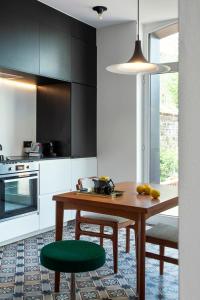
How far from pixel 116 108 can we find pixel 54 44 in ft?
4.00

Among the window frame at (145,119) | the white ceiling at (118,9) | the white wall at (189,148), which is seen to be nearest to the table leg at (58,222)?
the white wall at (189,148)

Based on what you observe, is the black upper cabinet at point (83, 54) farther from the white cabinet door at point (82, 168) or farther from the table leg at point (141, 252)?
the table leg at point (141, 252)

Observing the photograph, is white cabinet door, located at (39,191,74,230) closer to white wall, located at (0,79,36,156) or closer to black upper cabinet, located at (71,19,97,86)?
white wall, located at (0,79,36,156)

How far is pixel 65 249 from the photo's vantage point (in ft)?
6.42

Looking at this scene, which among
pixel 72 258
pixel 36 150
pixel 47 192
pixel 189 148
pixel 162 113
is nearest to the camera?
pixel 189 148

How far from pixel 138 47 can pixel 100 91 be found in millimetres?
2185

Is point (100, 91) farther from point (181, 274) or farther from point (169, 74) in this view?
point (181, 274)

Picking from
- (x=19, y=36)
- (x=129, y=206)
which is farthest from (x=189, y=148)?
(x=19, y=36)

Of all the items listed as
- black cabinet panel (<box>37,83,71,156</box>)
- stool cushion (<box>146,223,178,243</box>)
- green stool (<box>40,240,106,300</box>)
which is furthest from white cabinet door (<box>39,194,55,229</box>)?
green stool (<box>40,240,106,300</box>)

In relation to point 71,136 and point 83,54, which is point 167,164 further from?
point 83,54

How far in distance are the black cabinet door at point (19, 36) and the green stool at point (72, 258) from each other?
6.94 ft

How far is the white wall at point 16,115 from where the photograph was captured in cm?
403

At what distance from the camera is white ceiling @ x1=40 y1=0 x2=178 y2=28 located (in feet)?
12.5

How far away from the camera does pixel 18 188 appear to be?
11.8ft
